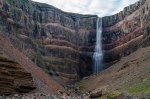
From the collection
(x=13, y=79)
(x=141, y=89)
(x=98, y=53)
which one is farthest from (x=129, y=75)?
(x=98, y=53)

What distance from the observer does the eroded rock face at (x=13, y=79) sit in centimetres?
2658

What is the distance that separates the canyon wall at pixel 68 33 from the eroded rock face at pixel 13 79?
1627 inches

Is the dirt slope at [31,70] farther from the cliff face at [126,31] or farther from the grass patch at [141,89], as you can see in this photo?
the cliff face at [126,31]

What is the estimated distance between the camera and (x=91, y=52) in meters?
103

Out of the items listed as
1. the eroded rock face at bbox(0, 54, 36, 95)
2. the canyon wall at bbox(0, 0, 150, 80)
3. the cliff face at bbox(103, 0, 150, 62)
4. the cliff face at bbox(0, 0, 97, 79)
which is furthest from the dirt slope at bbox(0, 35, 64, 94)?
the cliff face at bbox(103, 0, 150, 62)

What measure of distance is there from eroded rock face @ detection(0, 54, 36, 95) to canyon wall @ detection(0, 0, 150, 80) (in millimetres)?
41329

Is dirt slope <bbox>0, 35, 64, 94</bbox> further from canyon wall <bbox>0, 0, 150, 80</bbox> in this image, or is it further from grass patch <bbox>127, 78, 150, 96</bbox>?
canyon wall <bbox>0, 0, 150, 80</bbox>

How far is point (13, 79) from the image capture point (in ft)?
90.9

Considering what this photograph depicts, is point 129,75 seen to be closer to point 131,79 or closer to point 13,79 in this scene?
point 131,79

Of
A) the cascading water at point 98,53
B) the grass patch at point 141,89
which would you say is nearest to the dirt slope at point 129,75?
the grass patch at point 141,89

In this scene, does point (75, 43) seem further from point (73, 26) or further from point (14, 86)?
point (14, 86)

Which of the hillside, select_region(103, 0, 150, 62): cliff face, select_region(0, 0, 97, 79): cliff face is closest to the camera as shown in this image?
the hillside

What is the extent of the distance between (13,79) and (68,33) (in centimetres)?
7761

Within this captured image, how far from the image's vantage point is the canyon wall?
78531 mm
